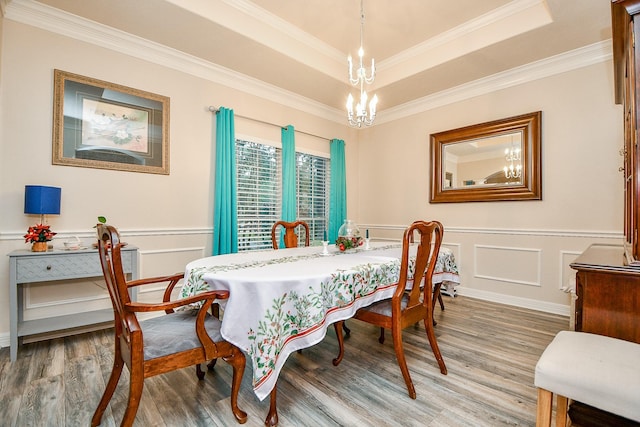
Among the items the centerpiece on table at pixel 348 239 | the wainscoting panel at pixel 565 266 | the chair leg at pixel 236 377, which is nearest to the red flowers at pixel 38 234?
the chair leg at pixel 236 377

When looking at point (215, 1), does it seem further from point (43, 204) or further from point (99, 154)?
point (43, 204)

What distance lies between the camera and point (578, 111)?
10.2 feet

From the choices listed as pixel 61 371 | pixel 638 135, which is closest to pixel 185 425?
pixel 61 371

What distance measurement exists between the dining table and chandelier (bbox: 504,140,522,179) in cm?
261

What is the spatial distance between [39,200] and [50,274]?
574 mm

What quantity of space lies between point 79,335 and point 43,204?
1200 millimetres

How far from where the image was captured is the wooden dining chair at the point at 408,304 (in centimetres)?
174

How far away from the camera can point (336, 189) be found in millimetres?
4719

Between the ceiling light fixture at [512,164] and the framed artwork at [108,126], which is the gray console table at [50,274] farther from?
the ceiling light fixture at [512,164]

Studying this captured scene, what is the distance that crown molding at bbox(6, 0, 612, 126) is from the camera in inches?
98.2

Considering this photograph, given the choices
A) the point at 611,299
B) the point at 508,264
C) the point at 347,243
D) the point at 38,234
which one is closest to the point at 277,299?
the point at 347,243

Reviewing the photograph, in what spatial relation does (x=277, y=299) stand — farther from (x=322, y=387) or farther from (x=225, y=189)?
(x=225, y=189)

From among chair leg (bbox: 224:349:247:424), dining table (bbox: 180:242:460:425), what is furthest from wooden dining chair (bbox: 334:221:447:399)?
chair leg (bbox: 224:349:247:424)

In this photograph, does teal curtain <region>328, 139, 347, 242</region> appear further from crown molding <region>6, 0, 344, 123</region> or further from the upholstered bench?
the upholstered bench
